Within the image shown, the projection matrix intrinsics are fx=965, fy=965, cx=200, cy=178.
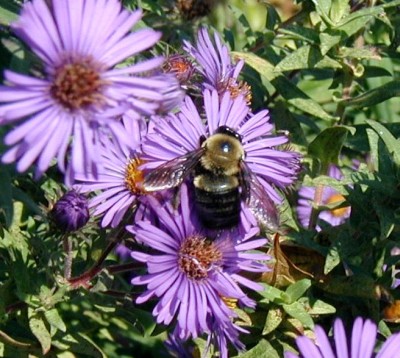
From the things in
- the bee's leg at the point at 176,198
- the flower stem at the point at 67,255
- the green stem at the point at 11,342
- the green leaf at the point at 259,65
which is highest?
the green leaf at the point at 259,65

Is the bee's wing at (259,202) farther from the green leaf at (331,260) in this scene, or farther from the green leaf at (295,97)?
the green leaf at (295,97)

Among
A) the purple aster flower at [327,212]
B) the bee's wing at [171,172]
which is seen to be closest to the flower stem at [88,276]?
the bee's wing at [171,172]

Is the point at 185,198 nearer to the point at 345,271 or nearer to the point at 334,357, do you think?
the point at 334,357

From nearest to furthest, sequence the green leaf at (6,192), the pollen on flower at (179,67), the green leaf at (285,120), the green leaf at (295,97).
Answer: the green leaf at (6,192) < the pollen on flower at (179,67) < the green leaf at (295,97) < the green leaf at (285,120)

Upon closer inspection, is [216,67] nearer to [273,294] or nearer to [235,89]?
[235,89]

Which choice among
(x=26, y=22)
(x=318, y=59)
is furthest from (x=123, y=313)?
(x=26, y=22)
